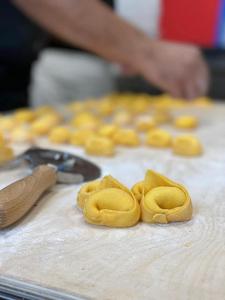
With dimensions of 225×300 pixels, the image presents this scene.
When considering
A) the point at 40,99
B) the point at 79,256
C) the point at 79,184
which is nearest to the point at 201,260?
the point at 79,256

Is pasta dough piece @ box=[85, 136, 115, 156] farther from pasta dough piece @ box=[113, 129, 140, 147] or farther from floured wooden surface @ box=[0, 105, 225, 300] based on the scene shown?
floured wooden surface @ box=[0, 105, 225, 300]

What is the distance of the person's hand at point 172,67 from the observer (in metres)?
1.36

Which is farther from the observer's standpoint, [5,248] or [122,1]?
[122,1]

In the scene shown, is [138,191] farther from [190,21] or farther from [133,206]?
A: [190,21]

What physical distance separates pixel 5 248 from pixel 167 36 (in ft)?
5.78

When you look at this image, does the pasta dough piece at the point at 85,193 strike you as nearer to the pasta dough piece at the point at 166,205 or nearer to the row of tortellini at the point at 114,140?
the pasta dough piece at the point at 166,205

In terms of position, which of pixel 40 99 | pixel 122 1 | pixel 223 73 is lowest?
pixel 40 99

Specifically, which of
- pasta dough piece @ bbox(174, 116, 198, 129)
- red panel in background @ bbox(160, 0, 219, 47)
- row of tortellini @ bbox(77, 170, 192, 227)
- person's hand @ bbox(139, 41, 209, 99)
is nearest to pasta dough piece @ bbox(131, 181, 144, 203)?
row of tortellini @ bbox(77, 170, 192, 227)

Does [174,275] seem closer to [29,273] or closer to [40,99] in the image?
[29,273]

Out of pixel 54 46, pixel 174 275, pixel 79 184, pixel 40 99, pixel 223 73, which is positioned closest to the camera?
pixel 174 275

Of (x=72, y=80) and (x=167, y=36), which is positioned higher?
(x=167, y=36)

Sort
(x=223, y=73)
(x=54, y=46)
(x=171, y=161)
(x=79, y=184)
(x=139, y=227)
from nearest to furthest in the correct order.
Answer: (x=139, y=227)
(x=79, y=184)
(x=171, y=161)
(x=223, y=73)
(x=54, y=46)

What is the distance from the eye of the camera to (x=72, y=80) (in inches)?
86.7

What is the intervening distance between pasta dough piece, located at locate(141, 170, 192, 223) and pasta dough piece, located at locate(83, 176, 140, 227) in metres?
0.02
